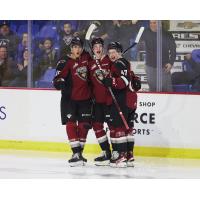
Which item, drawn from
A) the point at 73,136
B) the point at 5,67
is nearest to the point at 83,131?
the point at 73,136

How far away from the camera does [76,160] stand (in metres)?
6.59

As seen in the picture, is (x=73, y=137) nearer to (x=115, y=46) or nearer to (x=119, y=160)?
(x=119, y=160)

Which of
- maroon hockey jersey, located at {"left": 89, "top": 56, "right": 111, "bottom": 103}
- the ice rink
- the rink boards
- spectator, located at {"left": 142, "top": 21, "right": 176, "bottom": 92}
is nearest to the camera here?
the ice rink

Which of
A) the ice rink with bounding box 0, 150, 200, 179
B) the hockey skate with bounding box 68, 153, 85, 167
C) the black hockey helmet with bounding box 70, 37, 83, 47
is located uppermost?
the black hockey helmet with bounding box 70, 37, 83, 47

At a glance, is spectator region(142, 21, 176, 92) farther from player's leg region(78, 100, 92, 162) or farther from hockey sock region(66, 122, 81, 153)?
hockey sock region(66, 122, 81, 153)

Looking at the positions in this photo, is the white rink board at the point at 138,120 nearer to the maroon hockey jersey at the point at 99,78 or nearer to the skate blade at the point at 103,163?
the skate blade at the point at 103,163

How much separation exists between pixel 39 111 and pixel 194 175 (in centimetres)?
193

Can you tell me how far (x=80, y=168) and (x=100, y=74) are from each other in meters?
0.90

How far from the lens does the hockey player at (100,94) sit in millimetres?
6449

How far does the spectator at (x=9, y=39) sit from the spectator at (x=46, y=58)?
0.30 meters

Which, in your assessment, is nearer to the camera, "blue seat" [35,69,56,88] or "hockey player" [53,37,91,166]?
"hockey player" [53,37,91,166]

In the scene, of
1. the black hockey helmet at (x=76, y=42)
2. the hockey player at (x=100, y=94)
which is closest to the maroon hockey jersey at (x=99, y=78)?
the hockey player at (x=100, y=94)

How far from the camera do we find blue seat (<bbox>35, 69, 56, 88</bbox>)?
728 cm

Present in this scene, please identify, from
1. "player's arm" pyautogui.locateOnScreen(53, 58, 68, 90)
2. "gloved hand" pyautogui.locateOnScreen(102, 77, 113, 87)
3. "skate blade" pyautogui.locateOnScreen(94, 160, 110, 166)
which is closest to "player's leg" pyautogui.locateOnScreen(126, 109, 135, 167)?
"skate blade" pyautogui.locateOnScreen(94, 160, 110, 166)
